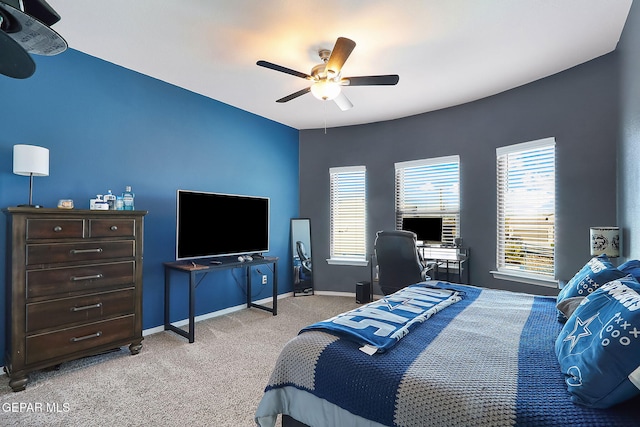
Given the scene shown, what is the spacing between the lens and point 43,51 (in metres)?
0.88

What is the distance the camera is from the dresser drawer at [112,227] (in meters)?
2.69

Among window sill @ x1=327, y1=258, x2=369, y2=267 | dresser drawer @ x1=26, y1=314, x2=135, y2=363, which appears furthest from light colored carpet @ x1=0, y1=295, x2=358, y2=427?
window sill @ x1=327, y1=258, x2=369, y2=267

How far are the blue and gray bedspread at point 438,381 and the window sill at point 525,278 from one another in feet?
6.61

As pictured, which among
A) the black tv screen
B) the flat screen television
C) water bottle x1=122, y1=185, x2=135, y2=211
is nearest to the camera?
water bottle x1=122, y1=185, x2=135, y2=211

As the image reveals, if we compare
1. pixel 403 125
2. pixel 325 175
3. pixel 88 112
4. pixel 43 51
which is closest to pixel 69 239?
pixel 88 112

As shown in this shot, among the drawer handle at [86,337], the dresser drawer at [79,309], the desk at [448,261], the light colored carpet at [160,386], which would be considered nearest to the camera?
the light colored carpet at [160,386]

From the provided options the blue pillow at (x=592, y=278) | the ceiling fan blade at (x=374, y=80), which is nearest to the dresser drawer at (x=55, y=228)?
the ceiling fan blade at (x=374, y=80)

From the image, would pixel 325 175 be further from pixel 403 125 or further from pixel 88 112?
pixel 88 112

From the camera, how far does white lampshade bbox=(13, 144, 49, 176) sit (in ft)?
7.88

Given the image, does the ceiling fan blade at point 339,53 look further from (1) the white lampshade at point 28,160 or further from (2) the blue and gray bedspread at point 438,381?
(1) the white lampshade at point 28,160

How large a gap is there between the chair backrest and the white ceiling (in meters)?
1.72

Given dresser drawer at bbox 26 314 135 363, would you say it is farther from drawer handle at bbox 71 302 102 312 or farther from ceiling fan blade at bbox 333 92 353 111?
ceiling fan blade at bbox 333 92 353 111

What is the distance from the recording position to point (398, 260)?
362cm

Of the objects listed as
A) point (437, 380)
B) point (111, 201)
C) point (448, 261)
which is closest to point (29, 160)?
point (111, 201)
